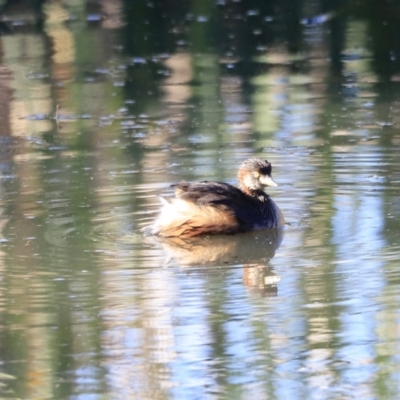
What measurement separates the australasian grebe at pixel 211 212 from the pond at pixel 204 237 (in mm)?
83

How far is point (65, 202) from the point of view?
839 centimetres

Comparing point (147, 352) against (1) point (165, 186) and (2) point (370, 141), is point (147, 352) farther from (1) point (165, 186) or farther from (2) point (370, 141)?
(2) point (370, 141)

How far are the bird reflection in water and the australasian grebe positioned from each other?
52 millimetres

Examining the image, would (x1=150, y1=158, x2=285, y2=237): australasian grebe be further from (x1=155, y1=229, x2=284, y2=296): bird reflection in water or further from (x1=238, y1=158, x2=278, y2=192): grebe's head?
(x1=238, y1=158, x2=278, y2=192): grebe's head

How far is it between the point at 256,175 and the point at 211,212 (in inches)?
25.7

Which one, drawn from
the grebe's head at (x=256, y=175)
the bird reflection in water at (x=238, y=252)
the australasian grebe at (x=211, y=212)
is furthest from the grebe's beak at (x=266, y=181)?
the bird reflection in water at (x=238, y=252)

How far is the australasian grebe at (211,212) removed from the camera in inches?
296

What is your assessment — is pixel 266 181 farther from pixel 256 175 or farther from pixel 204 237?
pixel 204 237

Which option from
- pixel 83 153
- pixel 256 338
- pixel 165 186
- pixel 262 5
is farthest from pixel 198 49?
pixel 256 338

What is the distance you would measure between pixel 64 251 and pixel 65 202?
4.34ft

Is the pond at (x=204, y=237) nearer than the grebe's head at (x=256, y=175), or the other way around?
the pond at (x=204, y=237)

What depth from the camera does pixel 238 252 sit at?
7.23 metres

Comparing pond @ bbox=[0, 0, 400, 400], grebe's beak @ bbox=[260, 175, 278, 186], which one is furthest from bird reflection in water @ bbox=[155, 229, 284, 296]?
grebe's beak @ bbox=[260, 175, 278, 186]

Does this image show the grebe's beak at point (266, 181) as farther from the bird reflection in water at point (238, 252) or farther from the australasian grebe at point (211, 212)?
the bird reflection in water at point (238, 252)
